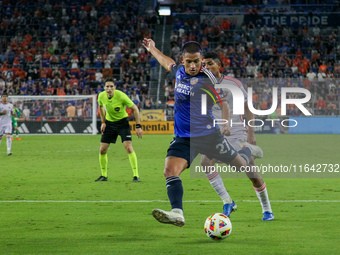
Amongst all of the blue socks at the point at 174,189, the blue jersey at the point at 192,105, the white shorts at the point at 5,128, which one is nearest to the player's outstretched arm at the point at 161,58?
the blue jersey at the point at 192,105

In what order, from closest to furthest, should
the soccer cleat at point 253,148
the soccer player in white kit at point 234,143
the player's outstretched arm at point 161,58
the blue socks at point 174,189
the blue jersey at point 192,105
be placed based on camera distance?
the blue socks at point 174,189 → the blue jersey at point 192,105 → the player's outstretched arm at point 161,58 → the soccer player in white kit at point 234,143 → the soccer cleat at point 253,148

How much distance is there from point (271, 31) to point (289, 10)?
Result: 3355mm

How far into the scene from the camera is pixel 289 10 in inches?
1742

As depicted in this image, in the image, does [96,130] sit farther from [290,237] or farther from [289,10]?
[290,237]

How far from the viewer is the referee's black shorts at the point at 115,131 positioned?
12.5m

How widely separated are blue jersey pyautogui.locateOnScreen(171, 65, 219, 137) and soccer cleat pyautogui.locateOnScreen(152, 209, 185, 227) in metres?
1.03

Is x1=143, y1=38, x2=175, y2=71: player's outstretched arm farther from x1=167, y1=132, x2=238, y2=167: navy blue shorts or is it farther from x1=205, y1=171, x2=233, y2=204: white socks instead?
x1=205, y1=171, x2=233, y2=204: white socks

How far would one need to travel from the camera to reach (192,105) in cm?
649

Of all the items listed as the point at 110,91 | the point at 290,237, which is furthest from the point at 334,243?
the point at 110,91

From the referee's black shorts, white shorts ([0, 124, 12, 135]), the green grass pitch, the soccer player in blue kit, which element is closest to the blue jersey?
the soccer player in blue kit

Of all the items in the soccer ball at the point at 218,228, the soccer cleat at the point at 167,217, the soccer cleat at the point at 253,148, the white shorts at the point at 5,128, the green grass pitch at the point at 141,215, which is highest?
the soccer cleat at the point at 253,148

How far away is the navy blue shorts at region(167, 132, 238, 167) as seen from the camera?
6371mm

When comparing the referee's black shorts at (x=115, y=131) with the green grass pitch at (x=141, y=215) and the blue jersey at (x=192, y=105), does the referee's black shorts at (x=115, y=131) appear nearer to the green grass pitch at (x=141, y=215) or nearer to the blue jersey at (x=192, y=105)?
the green grass pitch at (x=141, y=215)

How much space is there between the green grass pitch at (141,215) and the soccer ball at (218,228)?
83 mm
